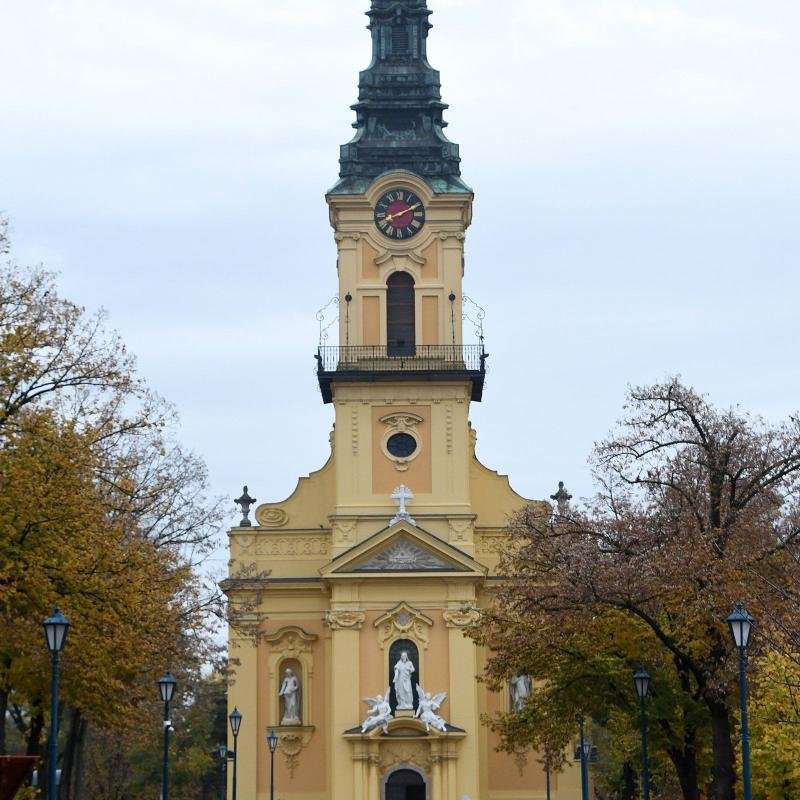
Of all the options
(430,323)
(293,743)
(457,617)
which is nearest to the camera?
(457,617)

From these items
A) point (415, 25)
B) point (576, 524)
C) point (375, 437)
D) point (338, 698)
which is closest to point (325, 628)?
point (338, 698)

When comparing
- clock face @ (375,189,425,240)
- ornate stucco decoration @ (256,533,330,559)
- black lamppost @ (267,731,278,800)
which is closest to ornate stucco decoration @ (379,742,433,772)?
black lamppost @ (267,731,278,800)

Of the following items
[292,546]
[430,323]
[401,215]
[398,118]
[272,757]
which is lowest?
[272,757]

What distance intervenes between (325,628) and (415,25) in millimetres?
22372

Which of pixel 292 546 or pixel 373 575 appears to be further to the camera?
pixel 292 546

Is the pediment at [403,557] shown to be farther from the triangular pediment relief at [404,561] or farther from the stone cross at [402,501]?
the stone cross at [402,501]

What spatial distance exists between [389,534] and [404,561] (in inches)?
46.5

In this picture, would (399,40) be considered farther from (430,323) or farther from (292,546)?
(292,546)

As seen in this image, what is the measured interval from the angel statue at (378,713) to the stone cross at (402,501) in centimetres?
583

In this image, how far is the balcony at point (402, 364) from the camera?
208 feet

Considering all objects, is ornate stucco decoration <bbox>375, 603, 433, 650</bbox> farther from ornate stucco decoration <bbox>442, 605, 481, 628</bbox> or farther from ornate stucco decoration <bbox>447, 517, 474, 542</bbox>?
ornate stucco decoration <bbox>447, 517, 474, 542</bbox>

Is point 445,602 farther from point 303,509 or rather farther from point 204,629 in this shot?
point 204,629

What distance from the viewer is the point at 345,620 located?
61.9 meters

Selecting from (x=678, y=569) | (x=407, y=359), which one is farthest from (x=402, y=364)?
(x=678, y=569)
